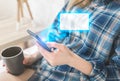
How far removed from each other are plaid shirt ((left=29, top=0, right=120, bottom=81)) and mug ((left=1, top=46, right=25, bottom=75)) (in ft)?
0.25

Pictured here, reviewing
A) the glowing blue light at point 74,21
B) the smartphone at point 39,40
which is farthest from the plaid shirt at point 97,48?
A: the smartphone at point 39,40

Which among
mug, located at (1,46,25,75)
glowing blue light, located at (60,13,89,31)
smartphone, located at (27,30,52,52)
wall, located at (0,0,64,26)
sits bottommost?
wall, located at (0,0,64,26)

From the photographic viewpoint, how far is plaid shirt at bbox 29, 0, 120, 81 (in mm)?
764

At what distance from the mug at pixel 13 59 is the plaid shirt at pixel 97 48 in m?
0.08

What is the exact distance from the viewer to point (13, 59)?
797 mm

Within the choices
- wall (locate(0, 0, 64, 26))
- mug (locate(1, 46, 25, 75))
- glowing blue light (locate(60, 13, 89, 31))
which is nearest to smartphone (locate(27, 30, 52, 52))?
mug (locate(1, 46, 25, 75))

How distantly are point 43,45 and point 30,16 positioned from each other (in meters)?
0.87

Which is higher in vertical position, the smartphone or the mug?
the smartphone

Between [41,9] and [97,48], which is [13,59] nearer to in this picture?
[97,48]

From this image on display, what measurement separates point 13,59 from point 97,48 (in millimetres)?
366

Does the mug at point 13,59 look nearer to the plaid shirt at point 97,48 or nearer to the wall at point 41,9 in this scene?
the plaid shirt at point 97,48

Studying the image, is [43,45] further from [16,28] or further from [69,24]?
[16,28]

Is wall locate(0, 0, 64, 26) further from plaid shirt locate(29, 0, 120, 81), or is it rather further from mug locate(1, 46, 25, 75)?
mug locate(1, 46, 25, 75)

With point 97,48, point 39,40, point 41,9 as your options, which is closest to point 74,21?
point 97,48
